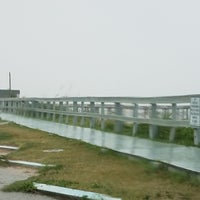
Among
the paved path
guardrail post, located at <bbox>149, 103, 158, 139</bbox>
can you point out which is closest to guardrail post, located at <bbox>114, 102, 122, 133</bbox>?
guardrail post, located at <bbox>149, 103, 158, 139</bbox>

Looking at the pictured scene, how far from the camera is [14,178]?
10.3m

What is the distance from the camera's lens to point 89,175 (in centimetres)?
1004

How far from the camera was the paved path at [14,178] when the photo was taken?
8570 mm

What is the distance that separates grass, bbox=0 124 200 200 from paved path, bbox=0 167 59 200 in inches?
10.2

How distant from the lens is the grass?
27.9 feet

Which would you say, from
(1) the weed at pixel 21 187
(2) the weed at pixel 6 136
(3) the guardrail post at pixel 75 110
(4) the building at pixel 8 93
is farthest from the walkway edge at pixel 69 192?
(4) the building at pixel 8 93

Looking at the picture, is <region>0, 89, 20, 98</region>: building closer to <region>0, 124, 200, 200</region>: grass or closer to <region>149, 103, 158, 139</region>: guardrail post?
<region>149, 103, 158, 139</region>: guardrail post

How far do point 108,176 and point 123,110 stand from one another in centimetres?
827

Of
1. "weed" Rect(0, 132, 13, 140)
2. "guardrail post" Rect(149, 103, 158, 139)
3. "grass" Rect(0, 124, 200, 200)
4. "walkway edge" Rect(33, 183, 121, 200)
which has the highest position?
"guardrail post" Rect(149, 103, 158, 139)

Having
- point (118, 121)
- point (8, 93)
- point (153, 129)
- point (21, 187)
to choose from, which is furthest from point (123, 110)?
point (8, 93)

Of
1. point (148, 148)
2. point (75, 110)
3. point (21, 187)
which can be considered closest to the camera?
point (21, 187)

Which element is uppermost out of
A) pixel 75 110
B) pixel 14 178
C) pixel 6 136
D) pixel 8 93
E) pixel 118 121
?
pixel 8 93

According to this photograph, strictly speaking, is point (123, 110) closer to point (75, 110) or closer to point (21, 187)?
point (75, 110)

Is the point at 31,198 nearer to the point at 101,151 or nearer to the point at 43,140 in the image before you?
the point at 101,151
